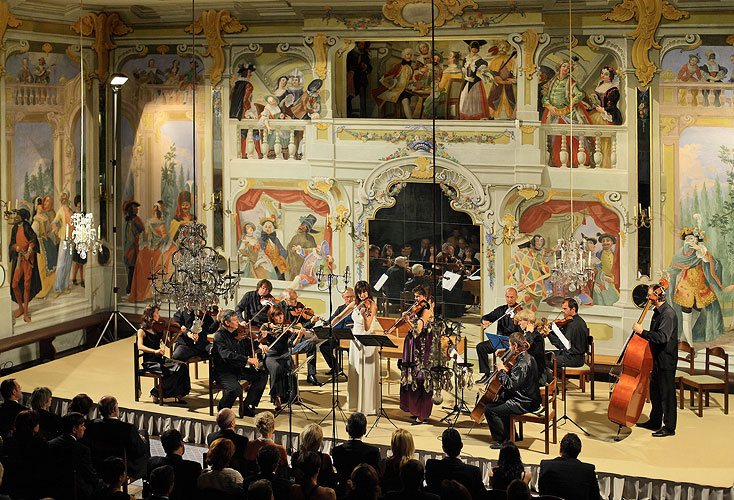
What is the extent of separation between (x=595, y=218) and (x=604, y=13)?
2.72 m

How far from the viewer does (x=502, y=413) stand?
36.5ft

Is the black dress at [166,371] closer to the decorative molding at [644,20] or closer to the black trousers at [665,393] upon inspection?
the black trousers at [665,393]

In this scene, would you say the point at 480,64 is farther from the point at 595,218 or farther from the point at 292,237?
the point at 292,237

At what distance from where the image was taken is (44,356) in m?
15.2

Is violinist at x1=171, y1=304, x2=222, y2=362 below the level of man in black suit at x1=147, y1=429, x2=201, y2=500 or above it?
above

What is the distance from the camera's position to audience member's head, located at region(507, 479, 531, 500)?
7.28 meters

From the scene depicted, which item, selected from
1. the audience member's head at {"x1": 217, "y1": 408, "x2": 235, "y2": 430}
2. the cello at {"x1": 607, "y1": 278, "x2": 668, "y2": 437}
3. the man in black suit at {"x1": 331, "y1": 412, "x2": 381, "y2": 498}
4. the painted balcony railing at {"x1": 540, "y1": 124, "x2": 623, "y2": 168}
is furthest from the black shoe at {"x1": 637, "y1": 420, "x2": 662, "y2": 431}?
the audience member's head at {"x1": 217, "y1": 408, "x2": 235, "y2": 430}

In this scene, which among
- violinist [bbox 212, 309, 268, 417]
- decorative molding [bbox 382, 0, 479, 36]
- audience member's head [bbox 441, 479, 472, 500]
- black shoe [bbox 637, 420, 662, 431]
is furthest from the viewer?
decorative molding [bbox 382, 0, 479, 36]

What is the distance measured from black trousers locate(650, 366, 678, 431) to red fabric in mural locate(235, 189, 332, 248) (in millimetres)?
5591

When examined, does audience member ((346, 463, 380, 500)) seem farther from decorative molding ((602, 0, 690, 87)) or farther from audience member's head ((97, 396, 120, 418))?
decorative molding ((602, 0, 690, 87))

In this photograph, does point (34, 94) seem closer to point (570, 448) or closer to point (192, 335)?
point (192, 335)

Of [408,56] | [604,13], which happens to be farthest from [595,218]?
[408,56]

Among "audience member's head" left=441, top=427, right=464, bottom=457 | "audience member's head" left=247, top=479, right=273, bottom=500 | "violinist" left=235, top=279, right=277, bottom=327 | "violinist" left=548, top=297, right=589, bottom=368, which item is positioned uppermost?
"violinist" left=235, top=279, right=277, bottom=327

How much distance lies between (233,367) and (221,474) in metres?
4.36
